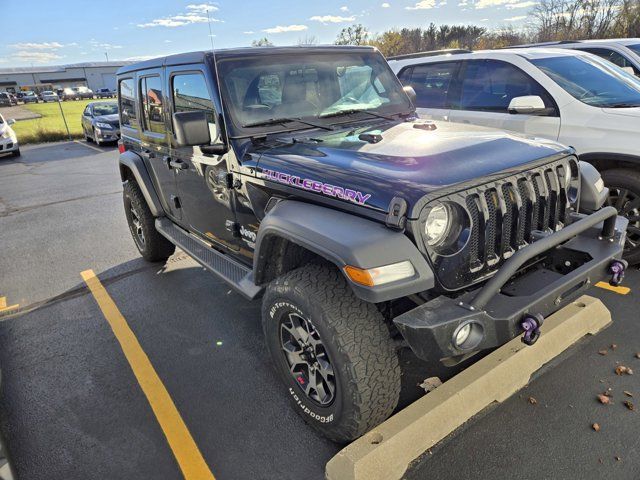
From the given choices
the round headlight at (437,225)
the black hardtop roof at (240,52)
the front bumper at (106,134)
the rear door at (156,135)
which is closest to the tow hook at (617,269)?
the round headlight at (437,225)

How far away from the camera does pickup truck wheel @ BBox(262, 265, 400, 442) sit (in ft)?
7.04

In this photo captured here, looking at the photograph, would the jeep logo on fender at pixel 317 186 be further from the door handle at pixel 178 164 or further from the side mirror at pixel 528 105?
the side mirror at pixel 528 105

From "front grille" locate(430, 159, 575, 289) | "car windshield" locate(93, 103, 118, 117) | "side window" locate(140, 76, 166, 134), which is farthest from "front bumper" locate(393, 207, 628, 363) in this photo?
"car windshield" locate(93, 103, 118, 117)

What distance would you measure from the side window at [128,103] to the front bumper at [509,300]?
12.3 feet

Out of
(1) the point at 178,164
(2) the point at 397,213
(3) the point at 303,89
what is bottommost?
(1) the point at 178,164

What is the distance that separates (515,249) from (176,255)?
4.13m

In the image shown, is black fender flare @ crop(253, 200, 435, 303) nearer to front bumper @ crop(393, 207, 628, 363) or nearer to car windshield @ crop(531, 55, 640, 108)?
front bumper @ crop(393, 207, 628, 363)

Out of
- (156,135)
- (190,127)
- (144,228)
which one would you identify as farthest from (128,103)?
(190,127)

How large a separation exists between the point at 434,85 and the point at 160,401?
182 inches

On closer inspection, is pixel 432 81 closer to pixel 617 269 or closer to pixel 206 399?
pixel 617 269

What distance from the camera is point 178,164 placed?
376cm

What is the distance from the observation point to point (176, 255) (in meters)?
5.49

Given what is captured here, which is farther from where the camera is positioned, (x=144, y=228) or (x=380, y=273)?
(x=144, y=228)

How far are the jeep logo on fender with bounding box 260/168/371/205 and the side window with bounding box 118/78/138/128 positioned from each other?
8.14ft
